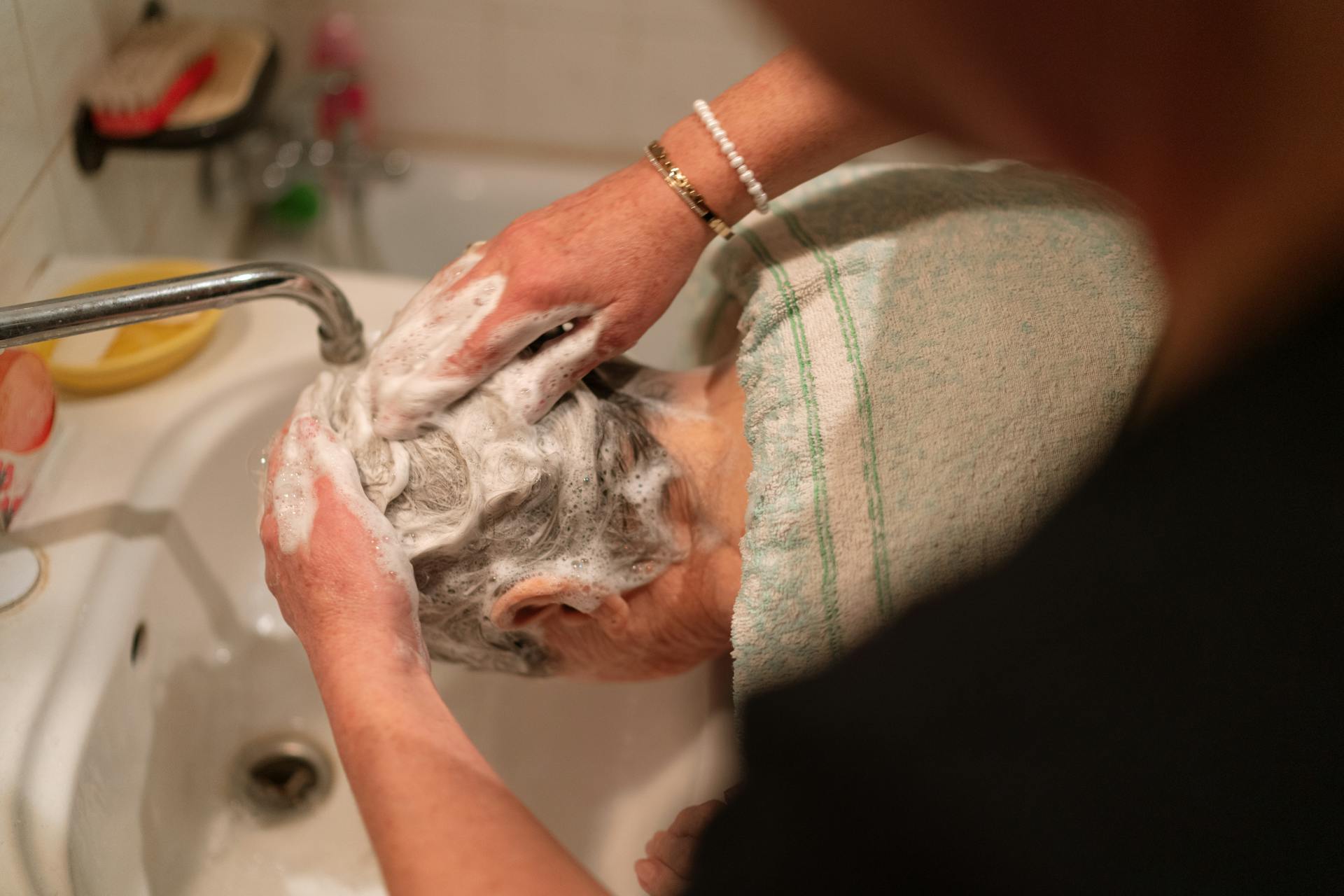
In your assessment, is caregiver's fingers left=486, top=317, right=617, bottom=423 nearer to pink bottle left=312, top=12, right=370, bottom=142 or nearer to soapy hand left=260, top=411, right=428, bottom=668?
soapy hand left=260, top=411, right=428, bottom=668

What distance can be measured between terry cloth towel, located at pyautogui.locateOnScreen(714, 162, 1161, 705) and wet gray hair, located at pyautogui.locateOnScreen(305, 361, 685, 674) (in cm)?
13

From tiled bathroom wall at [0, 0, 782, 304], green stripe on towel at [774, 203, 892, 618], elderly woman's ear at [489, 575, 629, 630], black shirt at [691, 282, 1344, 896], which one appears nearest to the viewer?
black shirt at [691, 282, 1344, 896]

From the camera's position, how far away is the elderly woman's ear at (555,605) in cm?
73

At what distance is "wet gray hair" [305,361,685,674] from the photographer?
27.6 inches

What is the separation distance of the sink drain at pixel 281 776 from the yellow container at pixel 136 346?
0.41m

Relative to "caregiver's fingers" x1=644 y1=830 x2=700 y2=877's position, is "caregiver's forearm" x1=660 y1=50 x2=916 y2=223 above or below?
above

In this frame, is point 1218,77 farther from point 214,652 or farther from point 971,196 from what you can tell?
point 214,652

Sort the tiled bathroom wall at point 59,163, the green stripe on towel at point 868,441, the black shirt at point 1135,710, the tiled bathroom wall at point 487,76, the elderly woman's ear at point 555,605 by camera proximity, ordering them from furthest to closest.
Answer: the tiled bathroom wall at point 487,76
the tiled bathroom wall at point 59,163
the elderly woman's ear at point 555,605
the green stripe on towel at point 868,441
the black shirt at point 1135,710

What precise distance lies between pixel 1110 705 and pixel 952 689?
0.23 feet

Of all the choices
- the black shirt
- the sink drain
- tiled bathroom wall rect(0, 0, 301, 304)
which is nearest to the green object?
tiled bathroom wall rect(0, 0, 301, 304)

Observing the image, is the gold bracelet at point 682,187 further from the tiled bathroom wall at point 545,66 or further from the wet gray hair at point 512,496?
the tiled bathroom wall at point 545,66

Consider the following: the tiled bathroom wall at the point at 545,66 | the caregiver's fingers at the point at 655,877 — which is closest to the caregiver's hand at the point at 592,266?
the caregiver's fingers at the point at 655,877

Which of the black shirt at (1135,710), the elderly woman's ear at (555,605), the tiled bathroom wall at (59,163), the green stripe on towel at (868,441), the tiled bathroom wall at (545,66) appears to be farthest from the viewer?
the tiled bathroom wall at (545,66)

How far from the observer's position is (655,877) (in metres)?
0.84
